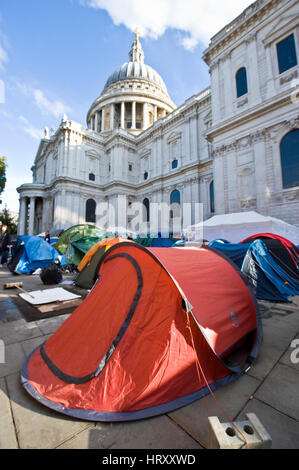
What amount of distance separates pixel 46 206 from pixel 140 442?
3431cm

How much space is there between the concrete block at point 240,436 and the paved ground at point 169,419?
0.38 m

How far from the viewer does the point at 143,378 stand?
1.92 metres

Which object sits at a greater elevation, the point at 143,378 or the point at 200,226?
the point at 200,226

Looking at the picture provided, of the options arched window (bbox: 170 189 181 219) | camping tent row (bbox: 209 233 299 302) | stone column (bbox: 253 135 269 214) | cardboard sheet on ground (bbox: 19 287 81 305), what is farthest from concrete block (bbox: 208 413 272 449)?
arched window (bbox: 170 189 181 219)

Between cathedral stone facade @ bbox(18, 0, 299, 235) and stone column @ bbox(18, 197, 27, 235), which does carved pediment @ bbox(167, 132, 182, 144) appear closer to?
cathedral stone facade @ bbox(18, 0, 299, 235)

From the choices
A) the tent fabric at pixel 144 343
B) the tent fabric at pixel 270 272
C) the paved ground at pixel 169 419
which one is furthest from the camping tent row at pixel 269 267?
the paved ground at pixel 169 419

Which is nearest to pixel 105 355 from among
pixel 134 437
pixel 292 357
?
pixel 134 437

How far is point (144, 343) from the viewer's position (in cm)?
214

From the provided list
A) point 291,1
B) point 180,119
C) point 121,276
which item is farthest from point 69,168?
point 121,276

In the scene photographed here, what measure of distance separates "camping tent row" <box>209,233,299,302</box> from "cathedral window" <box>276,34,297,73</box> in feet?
44.9

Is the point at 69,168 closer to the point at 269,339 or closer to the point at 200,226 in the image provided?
the point at 200,226

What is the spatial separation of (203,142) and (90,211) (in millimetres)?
17995

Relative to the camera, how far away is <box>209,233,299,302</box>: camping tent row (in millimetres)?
5461

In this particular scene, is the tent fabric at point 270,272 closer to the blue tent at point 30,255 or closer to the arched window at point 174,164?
the blue tent at point 30,255
